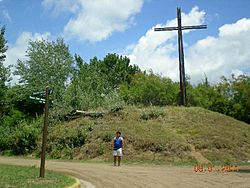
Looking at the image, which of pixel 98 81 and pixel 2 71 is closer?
pixel 2 71

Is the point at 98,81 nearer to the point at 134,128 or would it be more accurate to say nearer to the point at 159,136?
the point at 134,128

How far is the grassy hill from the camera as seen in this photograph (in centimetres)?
2112

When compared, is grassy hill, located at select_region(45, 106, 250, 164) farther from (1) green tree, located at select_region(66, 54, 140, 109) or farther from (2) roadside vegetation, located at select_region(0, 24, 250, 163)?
(1) green tree, located at select_region(66, 54, 140, 109)

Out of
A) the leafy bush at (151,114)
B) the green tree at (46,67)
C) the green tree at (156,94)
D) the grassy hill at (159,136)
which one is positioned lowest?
the grassy hill at (159,136)

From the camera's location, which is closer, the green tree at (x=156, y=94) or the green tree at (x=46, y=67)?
the green tree at (x=156, y=94)

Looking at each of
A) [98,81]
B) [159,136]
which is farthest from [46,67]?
[159,136]

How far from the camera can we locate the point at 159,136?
22734mm

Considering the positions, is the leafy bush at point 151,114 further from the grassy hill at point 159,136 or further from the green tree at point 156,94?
the green tree at point 156,94

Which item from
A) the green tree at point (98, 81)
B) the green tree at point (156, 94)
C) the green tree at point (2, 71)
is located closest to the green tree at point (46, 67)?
the green tree at point (98, 81)

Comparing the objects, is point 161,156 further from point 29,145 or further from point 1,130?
point 1,130

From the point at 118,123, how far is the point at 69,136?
12.3ft

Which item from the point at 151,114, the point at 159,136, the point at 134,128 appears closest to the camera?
the point at 159,136

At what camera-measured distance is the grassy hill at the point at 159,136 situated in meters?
21.1

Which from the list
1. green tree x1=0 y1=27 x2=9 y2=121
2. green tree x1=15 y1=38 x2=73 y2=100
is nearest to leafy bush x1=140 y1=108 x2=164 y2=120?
green tree x1=0 y1=27 x2=9 y2=121
